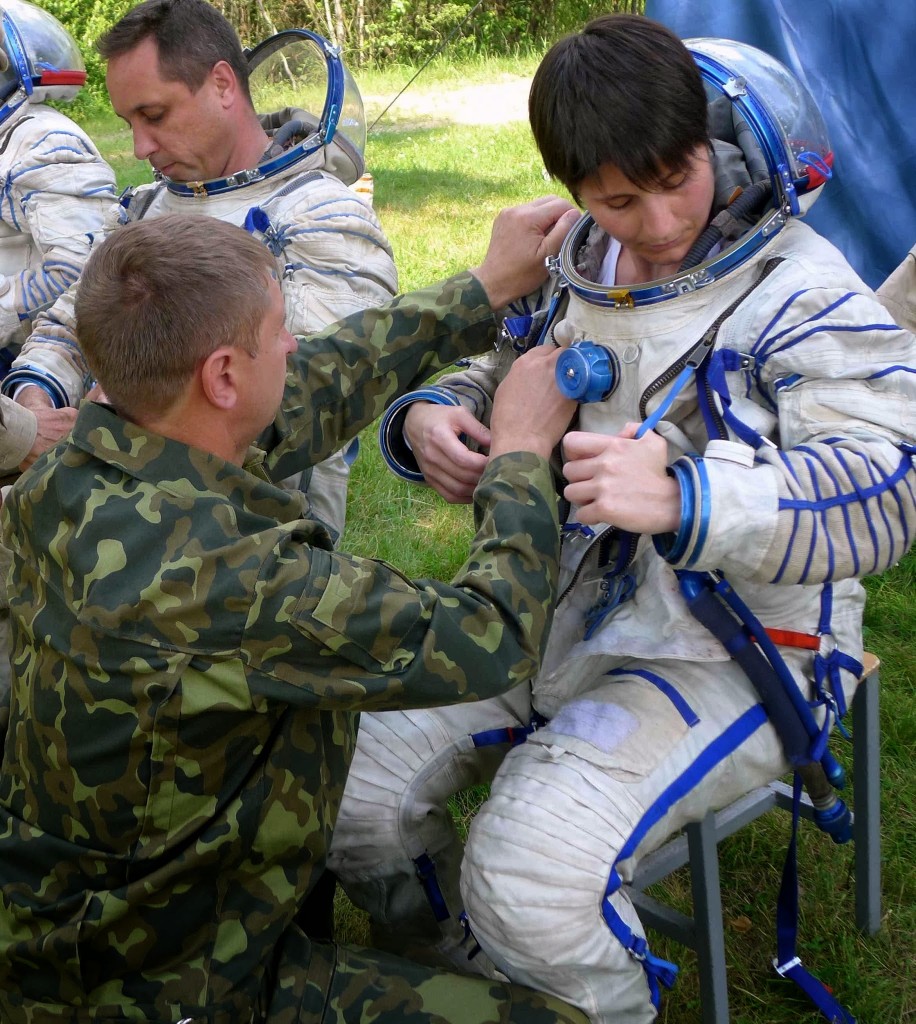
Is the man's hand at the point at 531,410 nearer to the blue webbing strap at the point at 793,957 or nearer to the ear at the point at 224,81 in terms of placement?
the blue webbing strap at the point at 793,957

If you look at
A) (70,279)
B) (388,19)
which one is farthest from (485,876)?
(388,19)

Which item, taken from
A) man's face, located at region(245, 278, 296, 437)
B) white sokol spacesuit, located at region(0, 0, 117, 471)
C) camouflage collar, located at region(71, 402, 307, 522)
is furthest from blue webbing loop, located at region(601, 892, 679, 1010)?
white sokol spacesuit, located at region(0, 0, 117, 471)

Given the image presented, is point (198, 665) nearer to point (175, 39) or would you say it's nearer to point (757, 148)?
point (757, 148)

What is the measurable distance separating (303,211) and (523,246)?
1.06 meters

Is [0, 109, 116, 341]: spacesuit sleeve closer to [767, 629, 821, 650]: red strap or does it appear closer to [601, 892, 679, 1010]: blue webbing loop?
[767, 629, 821, 650]: red strap

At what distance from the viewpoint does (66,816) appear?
Result: 76.8 inches

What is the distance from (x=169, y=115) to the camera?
359cm

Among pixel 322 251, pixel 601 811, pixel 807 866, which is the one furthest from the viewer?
pixel 322 251

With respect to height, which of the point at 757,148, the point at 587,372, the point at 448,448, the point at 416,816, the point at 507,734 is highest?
the point at 757,148

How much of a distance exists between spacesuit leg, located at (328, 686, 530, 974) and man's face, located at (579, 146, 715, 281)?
1010 mm

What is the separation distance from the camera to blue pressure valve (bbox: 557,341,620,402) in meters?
2.21

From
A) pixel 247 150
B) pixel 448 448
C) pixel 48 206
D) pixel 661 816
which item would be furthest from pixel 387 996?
pixel 48 206

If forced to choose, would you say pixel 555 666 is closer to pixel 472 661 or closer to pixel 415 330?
pixel 472 661

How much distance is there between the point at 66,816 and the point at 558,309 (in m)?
1.38
